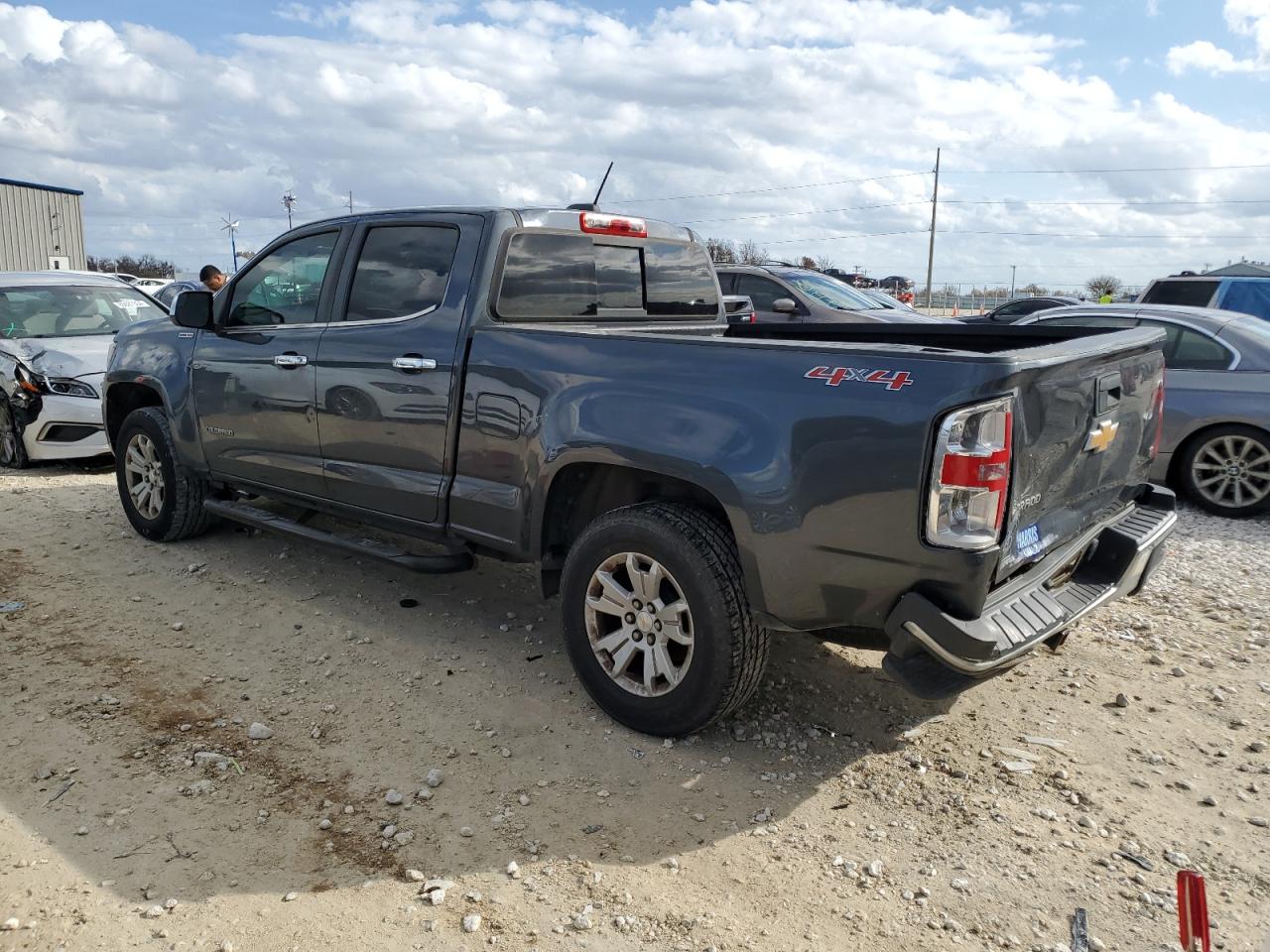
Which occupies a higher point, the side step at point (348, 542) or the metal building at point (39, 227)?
Result: the metal building at point (39, 227)

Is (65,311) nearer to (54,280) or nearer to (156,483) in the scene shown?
(54,280)

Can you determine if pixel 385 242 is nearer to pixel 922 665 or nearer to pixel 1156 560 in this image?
pixel 922 665

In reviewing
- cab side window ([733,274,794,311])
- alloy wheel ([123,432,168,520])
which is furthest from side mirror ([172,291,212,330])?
cab side window ([733,274,794,311])

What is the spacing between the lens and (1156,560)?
12.7 feet

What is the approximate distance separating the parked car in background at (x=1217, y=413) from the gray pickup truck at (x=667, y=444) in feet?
10.8

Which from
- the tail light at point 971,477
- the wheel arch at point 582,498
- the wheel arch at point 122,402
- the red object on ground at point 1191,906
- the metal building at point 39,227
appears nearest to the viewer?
the red object on ground at point 1191,906

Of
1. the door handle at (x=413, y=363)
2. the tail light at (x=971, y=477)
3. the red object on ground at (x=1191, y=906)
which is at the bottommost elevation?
the red object on ground at (x=1191, y=906)

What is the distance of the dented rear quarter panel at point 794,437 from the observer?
287 cm

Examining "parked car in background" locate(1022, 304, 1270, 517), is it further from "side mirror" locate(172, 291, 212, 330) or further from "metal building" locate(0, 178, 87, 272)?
"metal building" locate(0, 178, 87, 272)

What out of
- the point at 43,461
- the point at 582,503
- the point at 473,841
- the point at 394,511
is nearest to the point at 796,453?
the point at 582,503

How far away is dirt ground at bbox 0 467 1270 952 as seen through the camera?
2.70 metres

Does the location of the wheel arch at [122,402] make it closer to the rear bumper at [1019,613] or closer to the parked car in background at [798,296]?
the rear bumper at [1019,613]

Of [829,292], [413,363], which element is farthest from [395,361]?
[829,292]

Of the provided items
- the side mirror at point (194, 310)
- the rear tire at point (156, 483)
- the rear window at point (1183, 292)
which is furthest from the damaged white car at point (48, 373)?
the rear window at point (1183, 292)
